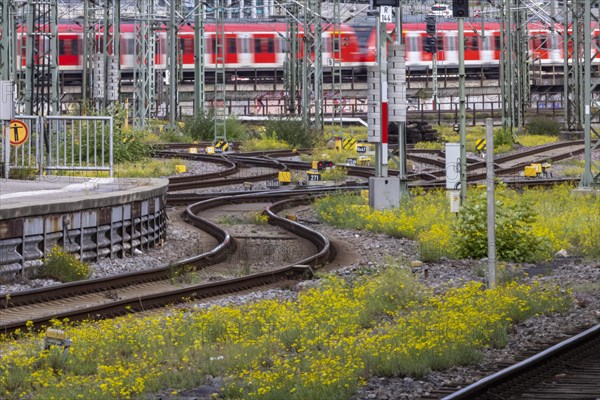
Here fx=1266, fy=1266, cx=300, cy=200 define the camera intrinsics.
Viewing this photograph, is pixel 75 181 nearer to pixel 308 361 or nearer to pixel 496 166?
pixel 308 361

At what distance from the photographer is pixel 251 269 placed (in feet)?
56.0

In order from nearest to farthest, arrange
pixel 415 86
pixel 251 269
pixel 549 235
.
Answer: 1. pixel 251 269
2. pixel 549 235
3. pixel 415 86

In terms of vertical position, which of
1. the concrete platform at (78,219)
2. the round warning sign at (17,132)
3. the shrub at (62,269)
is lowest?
the shrub at (62,269)

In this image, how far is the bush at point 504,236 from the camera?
17000 mm

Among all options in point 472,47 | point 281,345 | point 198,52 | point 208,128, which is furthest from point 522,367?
point 472,47

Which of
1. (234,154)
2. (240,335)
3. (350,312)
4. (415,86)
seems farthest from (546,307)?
(415,86)

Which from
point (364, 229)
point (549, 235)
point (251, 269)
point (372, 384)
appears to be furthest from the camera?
point (364, 229)

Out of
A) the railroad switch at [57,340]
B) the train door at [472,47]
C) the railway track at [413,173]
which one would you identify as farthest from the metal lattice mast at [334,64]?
the railroad switch at [57,340]

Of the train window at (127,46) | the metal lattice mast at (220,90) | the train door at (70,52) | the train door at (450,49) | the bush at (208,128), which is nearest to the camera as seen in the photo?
the metal lattice mast at (220,90)

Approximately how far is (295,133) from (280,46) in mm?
18192

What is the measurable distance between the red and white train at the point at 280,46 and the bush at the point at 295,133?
13980 mm

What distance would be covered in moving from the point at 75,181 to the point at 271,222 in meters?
3.67

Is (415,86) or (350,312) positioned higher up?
(415,86)

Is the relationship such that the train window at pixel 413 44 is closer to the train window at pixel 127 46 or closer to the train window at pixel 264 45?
the train window at pixel 264 45
